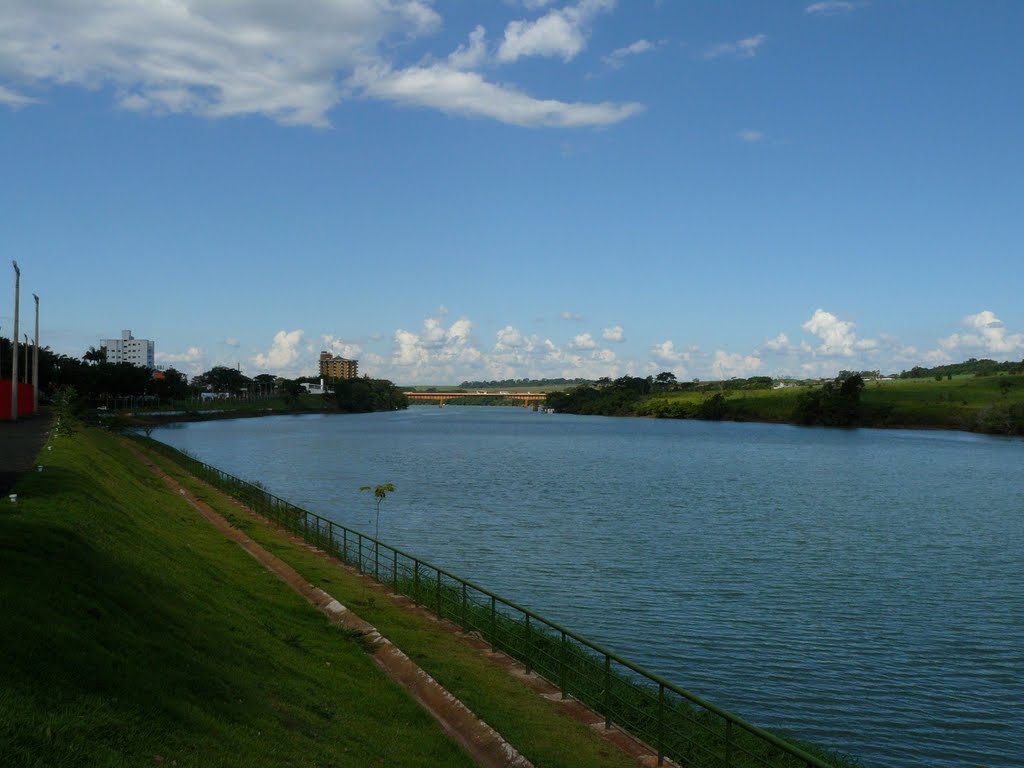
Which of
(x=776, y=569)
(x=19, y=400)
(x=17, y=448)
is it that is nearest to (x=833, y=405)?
(x=19, y=400)

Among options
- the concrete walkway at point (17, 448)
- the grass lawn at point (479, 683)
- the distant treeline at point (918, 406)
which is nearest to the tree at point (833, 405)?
the distant treeline at point (918, 406)

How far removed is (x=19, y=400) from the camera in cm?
7062

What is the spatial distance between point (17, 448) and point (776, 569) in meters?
31.0

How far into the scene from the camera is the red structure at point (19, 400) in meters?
61.7

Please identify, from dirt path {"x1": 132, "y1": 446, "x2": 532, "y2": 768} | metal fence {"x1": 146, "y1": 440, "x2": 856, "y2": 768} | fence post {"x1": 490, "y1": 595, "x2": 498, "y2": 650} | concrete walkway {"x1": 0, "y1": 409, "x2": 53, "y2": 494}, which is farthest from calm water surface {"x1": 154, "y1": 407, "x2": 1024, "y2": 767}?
concrete walkway {"x1": 0, "y1": 409, "x2": 53, "y2": 494}

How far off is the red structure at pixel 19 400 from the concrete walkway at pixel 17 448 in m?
2.72

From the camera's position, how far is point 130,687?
10.1 meters

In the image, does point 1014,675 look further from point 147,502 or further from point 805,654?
point 147,502

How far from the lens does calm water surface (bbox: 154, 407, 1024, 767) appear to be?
2081cm

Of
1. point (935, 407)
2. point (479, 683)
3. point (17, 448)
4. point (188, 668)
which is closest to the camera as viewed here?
point (188, 668)

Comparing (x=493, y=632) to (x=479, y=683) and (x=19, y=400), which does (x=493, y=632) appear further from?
(x=19, y=400)

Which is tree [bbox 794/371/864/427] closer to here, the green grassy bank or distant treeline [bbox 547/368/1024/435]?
distant treeline [bbox 547/368/1024/435]

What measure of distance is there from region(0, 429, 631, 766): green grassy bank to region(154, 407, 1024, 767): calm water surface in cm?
749

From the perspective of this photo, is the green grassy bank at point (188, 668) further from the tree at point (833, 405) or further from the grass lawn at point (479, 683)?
the tree at point (833, 405)
